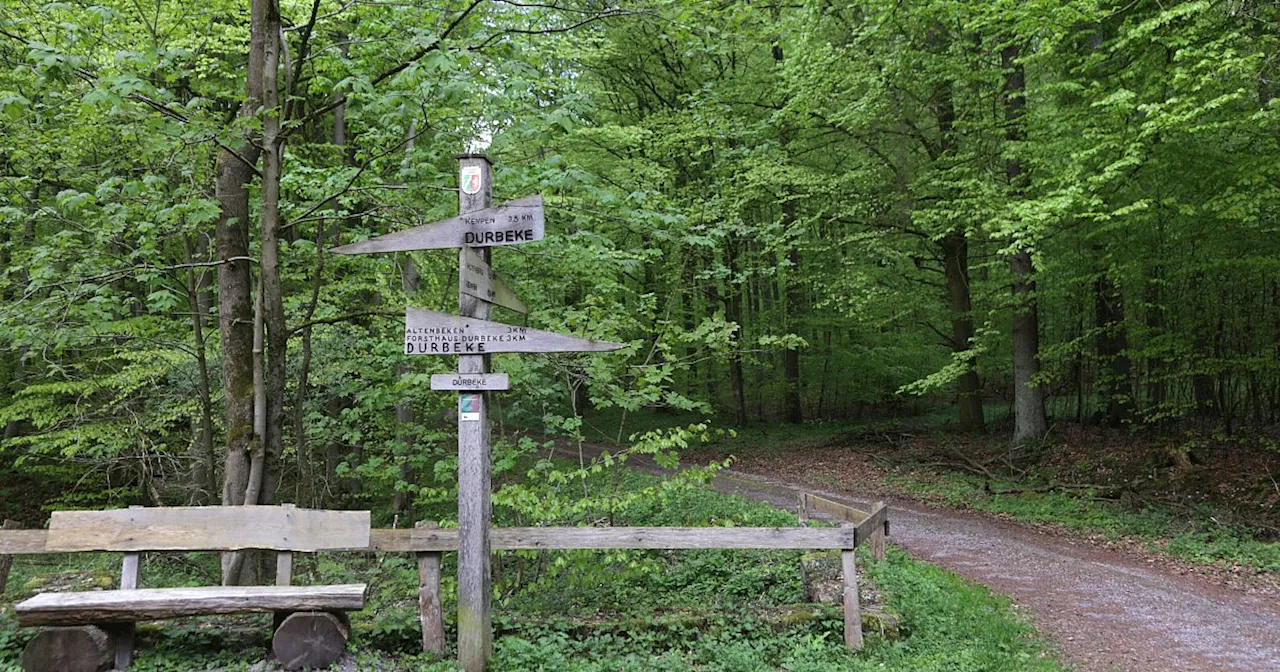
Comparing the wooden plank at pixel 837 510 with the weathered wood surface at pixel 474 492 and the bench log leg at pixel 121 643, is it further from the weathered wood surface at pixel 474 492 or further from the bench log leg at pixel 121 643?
the bench log leg at pixel 121 643

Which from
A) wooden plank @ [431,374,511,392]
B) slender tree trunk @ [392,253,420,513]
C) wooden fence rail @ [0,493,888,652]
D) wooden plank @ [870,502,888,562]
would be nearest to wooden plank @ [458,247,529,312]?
wooden plank @ [431,374,511,392]

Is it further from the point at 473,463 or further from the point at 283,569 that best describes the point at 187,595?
the point at 473,463

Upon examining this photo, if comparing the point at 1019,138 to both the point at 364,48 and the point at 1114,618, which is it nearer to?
the point at 1114,618

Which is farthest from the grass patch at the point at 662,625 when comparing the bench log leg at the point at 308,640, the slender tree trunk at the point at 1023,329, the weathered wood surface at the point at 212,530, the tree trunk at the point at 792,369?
the tree trunk at the point at 792,369

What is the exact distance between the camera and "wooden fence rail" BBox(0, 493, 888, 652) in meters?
5.20

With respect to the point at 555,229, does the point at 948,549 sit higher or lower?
lower

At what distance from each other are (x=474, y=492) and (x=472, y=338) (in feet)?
3.44

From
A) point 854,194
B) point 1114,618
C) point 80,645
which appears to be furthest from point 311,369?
point 854,194

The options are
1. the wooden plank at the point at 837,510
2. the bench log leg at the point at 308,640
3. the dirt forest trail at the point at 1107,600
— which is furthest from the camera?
the wooden plank at the point at 837,510

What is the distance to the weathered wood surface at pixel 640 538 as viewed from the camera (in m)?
5.34

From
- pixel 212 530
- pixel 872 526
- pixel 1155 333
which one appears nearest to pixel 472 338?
pixel 212 530

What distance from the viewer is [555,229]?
7465mm

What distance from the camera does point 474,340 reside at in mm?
5133

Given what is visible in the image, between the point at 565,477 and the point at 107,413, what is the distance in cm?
671
